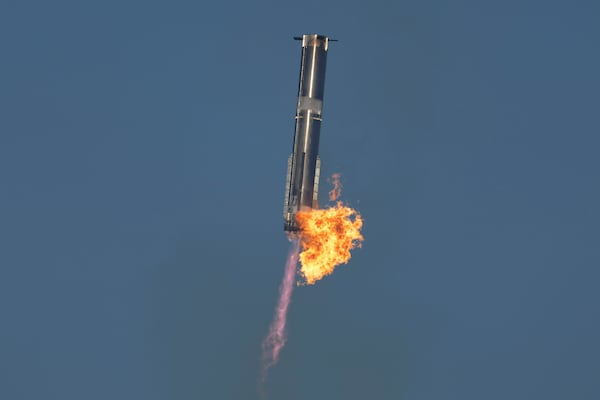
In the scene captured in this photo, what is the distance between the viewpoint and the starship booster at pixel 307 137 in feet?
444

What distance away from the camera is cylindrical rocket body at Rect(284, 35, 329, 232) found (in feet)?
444

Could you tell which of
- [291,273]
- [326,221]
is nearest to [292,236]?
[326,221]

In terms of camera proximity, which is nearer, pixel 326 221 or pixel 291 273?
pixel 326 221

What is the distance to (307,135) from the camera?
5379 inches

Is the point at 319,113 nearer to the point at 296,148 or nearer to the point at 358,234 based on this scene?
the point at 296,148

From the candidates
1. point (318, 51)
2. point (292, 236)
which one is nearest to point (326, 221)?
point (292, 236)

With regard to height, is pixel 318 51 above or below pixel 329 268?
above

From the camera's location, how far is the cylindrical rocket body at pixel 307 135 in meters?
135

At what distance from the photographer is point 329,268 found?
468 ft

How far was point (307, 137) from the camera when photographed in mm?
136625

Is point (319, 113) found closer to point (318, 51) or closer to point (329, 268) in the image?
point (318, 51)

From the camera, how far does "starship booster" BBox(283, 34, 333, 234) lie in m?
135

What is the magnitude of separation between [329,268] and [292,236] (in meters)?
6.89

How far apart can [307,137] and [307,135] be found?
172mm
